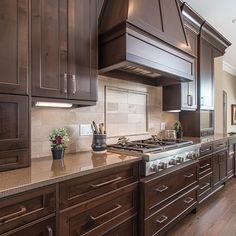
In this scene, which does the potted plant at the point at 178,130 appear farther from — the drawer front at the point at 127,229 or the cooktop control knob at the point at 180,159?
the drawer front at the point at 127,229

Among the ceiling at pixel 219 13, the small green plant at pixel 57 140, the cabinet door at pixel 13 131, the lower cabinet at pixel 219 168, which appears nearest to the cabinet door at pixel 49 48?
the cabinet door at pixel 13 131

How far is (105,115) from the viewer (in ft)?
7.81

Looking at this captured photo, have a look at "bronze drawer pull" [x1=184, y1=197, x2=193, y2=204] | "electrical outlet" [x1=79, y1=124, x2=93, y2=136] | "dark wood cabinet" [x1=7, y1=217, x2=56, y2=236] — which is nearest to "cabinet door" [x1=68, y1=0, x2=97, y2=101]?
"electrical outlet" [x1=79, y1=124, x2=93, y2=136]

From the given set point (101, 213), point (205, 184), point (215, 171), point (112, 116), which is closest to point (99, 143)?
point (112, 116)

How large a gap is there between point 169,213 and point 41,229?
1.44 meters

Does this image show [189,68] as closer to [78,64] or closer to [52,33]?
[78,64]

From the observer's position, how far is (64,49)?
5.25ft

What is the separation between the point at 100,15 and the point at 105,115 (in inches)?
42.8

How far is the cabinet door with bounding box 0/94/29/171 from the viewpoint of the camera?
1.30 meters

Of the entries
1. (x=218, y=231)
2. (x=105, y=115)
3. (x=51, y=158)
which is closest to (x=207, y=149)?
(x=218, y=231)

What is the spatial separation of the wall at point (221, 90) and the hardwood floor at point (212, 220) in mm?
2135

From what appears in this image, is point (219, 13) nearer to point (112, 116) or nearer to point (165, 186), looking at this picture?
point (112, 116)

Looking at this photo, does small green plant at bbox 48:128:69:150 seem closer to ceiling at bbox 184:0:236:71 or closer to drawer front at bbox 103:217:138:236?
drawer front at bbox 103:217:138:236

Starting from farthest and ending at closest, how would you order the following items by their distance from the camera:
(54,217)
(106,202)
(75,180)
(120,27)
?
1. (120,27)
2. (106,202)
3. (75,180)
4. (54,217)
